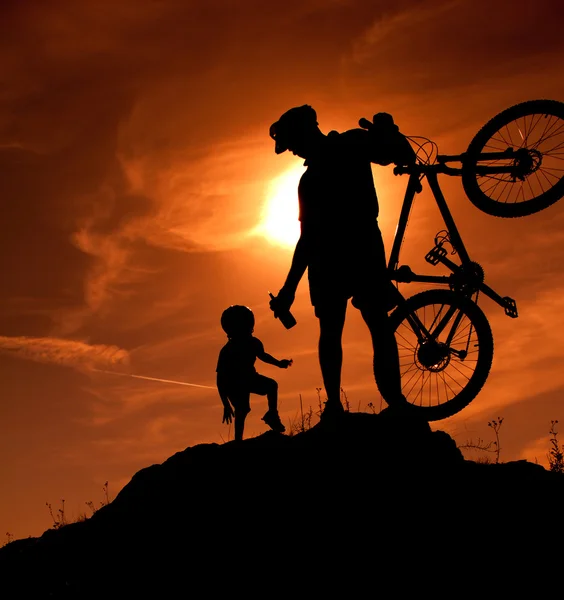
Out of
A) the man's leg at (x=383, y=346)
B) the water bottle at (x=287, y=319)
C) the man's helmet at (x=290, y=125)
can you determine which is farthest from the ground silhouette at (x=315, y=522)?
the man's helmet at (x=290, y=125)

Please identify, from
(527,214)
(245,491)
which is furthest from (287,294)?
(527,214)

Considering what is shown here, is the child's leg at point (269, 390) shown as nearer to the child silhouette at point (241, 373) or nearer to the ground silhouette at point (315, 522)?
the child silhouette at point (241, 373)

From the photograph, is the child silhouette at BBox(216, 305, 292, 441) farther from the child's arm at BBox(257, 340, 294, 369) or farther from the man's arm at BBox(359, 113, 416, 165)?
the man's arm at BBox(359, 113, 416, 165)

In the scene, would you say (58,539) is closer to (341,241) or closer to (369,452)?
(369,452)

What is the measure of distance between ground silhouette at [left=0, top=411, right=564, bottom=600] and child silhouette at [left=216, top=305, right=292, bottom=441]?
2.46m

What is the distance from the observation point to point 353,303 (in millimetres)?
7828

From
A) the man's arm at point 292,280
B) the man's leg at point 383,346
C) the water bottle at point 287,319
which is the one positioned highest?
the man's arm at point 292,280

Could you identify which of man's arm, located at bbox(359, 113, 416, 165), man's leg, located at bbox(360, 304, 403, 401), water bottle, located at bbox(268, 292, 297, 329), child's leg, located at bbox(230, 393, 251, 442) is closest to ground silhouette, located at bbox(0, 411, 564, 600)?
man's leg, located at bbox(360, 304, 403, 401)

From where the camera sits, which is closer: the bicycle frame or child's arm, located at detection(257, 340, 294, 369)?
the bicycle frame

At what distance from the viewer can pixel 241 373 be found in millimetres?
11000

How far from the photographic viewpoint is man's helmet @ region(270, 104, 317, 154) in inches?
303

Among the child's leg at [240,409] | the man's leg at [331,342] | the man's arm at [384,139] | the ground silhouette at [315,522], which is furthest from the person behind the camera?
the child's leg at [240,409]

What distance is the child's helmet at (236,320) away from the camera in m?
11.2

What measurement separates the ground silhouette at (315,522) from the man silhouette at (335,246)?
62 centimetres
